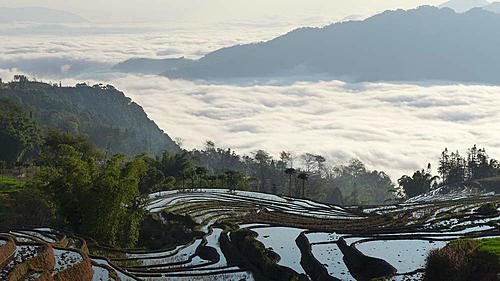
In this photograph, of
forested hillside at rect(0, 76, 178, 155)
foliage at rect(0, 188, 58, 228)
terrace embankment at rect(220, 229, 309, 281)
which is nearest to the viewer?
terrace embankment at rect(220, 229, 309, 281)

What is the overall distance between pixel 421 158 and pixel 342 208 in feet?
466

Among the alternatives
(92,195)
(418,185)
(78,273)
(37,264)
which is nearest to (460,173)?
(418,185)

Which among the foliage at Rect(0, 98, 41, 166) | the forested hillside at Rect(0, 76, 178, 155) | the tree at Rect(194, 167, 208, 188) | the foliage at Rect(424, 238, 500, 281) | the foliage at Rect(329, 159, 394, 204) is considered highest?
the forested hillside at Rect(0, 76, 178, 155)

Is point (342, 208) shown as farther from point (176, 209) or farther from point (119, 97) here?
point (119, 97)

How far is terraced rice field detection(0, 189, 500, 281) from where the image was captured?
2328 cm

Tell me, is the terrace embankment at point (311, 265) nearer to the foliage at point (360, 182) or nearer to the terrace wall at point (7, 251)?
the terrace wall at point (7, 251)

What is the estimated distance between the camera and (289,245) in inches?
1182

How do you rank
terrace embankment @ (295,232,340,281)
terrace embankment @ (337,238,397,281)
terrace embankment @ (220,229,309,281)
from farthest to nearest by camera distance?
terrace embankment @ (220,229,309,281)
terrace embankment @ (295,232,340,281)
terrace embankment @ (337,238,397,281)

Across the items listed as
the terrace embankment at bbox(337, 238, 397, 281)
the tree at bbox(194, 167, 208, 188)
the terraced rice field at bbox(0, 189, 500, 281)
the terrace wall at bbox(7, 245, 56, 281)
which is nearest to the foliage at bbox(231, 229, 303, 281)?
the terraced rice field at bbox(0, 189, 500, 281)

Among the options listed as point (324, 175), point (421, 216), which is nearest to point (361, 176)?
point (324, 175)

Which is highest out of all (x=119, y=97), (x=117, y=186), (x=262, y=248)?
(x=119, y=97)

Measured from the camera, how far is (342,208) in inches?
→ 1881

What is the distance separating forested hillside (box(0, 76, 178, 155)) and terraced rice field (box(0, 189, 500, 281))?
80.2m

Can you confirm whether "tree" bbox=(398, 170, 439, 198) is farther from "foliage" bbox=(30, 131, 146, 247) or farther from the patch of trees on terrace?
"foliage" bbox=(30, 131, 146, 247)
